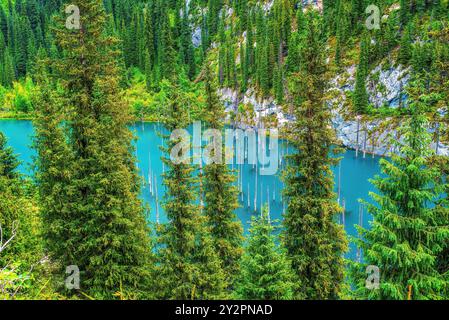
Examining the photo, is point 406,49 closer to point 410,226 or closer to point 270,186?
point 270,186

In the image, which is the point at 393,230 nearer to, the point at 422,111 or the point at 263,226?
the point at 422,111

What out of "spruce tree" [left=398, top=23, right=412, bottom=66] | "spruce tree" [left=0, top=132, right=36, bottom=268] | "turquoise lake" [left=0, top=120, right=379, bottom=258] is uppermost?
"spruce tree" [left=398, top=23, right=412, bottom=66]

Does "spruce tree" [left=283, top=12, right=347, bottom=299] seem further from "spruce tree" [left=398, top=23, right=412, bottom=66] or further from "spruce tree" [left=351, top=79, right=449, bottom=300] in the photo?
"spruce tree" [left=398, top=23, right=412, bottom=66]

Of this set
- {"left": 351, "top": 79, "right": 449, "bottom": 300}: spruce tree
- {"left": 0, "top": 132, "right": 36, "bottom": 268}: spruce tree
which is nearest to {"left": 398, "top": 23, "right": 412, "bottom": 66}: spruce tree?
{"left": 351, "top": 79, "right": 449, "bottom": 300}: spruce tree

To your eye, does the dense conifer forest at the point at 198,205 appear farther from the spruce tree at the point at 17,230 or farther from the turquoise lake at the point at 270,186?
the turquoise lake at the point at 270,186

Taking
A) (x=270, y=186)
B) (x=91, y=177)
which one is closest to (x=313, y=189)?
(x=91, y=177)

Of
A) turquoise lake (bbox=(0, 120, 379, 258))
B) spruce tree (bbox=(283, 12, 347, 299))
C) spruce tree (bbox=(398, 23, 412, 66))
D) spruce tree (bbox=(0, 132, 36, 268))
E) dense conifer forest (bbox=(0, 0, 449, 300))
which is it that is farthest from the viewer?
spruce tree (bbox=(398, 23, 412, 66))

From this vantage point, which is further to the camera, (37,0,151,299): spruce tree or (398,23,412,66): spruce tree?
(398,23,412,66): spruce tree
